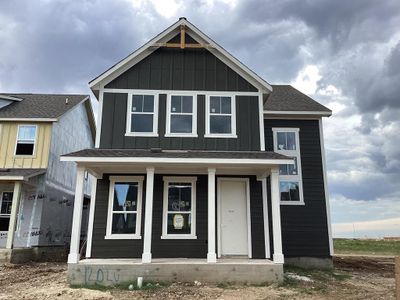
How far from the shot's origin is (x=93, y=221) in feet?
37.3

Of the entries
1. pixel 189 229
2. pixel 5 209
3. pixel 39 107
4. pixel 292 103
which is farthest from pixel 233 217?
pixel 39 107

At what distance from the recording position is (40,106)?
→ 18.7 metres

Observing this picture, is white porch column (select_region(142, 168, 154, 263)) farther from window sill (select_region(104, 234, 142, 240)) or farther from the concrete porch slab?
window sill (select_region(104, 234, 142, 240))

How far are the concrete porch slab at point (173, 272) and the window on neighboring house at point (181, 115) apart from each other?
14.3ft

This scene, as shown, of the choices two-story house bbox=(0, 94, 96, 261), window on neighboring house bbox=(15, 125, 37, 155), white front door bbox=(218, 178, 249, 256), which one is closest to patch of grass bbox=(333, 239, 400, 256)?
white front door bbox=(218, 178, 249, 256)

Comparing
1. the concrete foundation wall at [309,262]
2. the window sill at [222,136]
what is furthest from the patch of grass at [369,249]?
the window sill at [222,136]

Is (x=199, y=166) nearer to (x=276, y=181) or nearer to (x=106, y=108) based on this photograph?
(x=276, y=181)

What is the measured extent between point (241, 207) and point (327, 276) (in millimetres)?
3774

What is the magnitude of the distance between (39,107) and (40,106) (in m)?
0.19

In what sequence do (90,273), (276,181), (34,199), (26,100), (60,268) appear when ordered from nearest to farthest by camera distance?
(90,273), (276,181), (60,268), (34,199), (26,100)

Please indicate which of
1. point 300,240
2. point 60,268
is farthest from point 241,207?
point 60,268

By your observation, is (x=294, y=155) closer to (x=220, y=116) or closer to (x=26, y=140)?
(x=220, y=116)

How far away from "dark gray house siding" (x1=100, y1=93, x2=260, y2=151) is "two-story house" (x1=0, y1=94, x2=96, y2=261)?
5.75 meters

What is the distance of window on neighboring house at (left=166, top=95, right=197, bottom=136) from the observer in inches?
478
